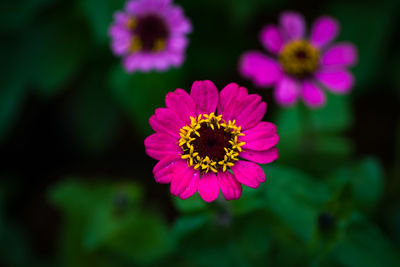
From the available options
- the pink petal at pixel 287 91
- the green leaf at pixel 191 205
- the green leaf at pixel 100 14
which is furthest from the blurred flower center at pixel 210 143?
the green leaf at pixel 100 14

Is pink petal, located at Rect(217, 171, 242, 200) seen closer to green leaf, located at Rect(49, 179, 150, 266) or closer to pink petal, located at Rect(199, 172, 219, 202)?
pink petal, located at Rect(199, 172, 219, 202)

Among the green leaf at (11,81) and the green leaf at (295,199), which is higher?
the green leaf at (11,81)

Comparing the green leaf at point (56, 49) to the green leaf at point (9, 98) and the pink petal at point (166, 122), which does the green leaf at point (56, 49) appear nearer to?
the green leaf at point (9, 98)

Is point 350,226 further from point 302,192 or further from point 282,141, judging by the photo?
point 282,141

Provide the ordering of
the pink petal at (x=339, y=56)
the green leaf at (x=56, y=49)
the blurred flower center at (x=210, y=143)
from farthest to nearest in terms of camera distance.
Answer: the green leaf at (x=56, y=49)
the pink petal at (x=339, y=56)
the blurred flower center at (x=210, y=143)

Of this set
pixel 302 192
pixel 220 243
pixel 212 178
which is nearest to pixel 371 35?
pixel 302 192

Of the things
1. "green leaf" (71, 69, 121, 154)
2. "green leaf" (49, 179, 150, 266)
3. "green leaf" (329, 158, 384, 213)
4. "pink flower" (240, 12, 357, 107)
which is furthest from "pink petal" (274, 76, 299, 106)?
"green leaf" (71, 69, 121, 154)
